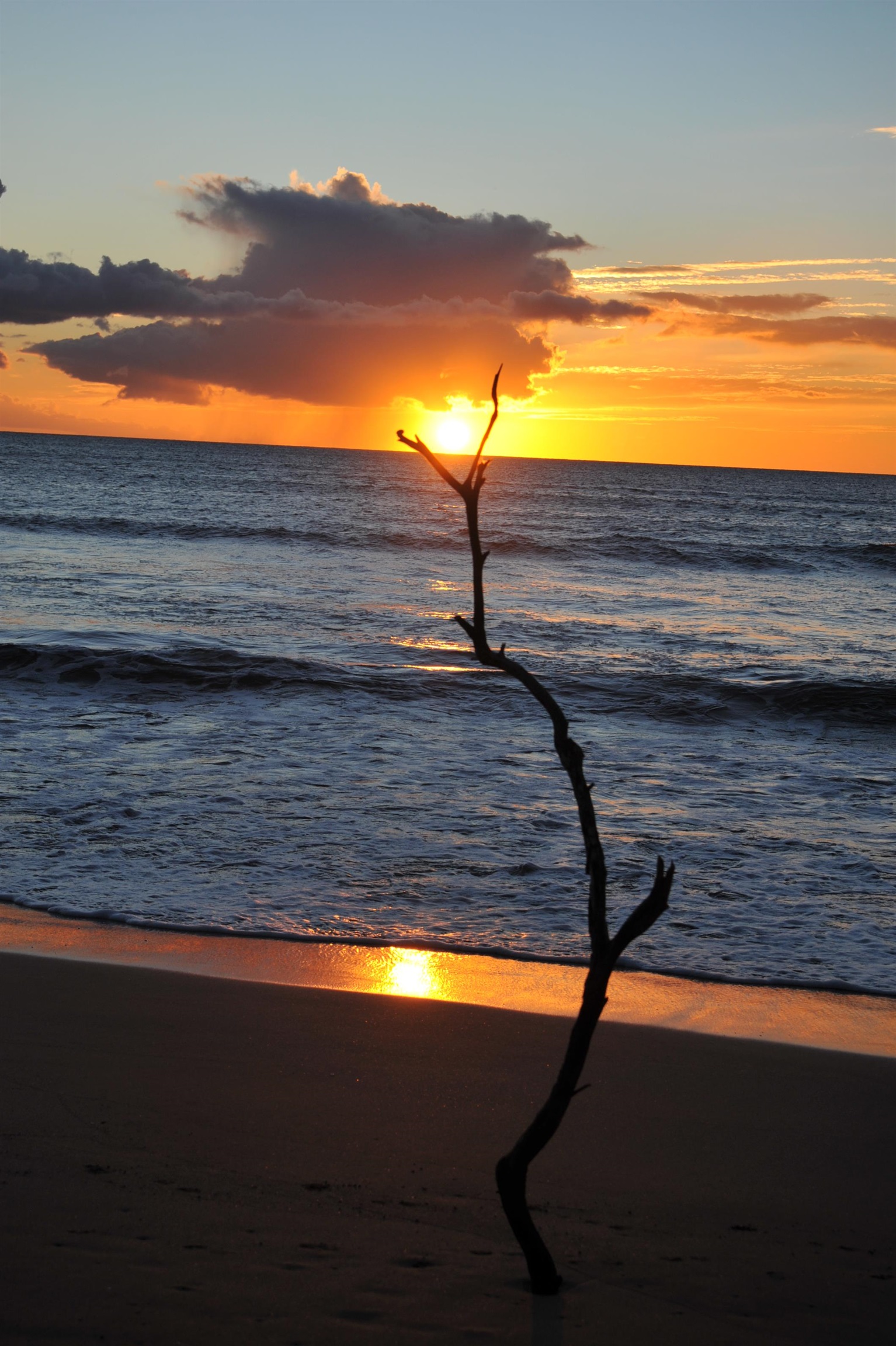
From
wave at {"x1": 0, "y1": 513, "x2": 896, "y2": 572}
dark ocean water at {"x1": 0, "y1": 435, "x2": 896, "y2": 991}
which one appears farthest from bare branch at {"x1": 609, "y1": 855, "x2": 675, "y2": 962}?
wave at {"x1": 0, "y1": 513, "x2": 896, "y2": 572}

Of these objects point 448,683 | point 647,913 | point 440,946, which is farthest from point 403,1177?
point 448,683

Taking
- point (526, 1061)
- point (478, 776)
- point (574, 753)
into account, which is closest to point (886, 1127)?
point (526, 1061)

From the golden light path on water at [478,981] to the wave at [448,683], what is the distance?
21.9ft

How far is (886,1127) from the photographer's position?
12.2 ft

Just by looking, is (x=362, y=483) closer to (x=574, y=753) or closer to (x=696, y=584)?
(x=696, y=584)

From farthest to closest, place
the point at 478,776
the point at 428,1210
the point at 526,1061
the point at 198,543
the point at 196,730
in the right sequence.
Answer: the point at 198,543, the point at 196,730, the point at 478,776, the point at 526,1061, the point at 428,1210

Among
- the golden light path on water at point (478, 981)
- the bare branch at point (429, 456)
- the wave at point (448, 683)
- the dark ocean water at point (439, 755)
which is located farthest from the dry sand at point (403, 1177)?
the wave at point (448, 683)

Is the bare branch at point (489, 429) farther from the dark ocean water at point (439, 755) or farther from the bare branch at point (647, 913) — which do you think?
the dark ocean water at point (439, 755)

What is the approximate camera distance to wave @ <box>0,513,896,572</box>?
111ft

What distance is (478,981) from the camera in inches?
198

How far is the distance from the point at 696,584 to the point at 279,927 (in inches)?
922

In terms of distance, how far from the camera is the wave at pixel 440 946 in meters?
5.16

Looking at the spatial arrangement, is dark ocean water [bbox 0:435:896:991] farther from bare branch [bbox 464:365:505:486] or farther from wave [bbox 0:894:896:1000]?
bare branch [bbox 464:365:505:486]

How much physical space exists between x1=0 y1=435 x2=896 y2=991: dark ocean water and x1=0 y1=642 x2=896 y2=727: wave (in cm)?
7
